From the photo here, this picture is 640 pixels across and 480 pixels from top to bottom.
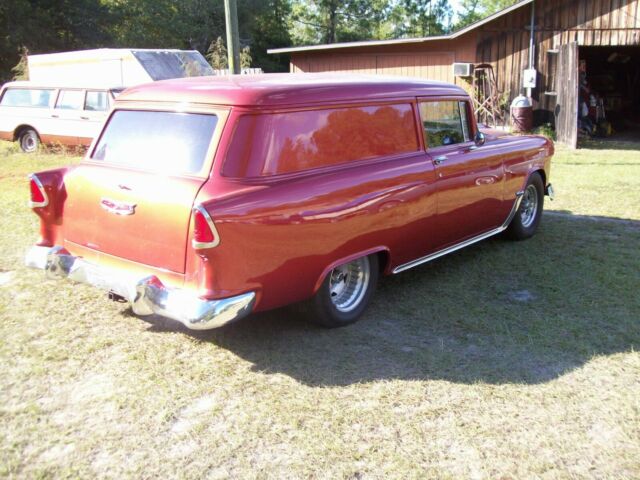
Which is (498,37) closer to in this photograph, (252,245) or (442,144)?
Answer: (442,144)

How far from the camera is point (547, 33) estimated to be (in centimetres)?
1577

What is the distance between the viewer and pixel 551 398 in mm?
3600

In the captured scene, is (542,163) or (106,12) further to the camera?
→ (106,12)

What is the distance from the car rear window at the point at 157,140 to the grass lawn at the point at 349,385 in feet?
3.94

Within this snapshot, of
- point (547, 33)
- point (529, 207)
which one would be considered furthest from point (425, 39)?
point (529, 207)

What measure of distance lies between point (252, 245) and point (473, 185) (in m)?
2.56

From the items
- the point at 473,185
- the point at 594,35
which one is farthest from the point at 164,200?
the point at 594,35

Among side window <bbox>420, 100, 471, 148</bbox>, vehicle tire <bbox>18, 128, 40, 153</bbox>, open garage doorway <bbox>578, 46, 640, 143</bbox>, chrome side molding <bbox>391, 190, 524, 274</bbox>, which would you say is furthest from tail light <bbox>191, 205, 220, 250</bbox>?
Answer: open garage doorway <bbox>578, 46, 640, 143</bbox>

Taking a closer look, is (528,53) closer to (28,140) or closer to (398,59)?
(398,59)

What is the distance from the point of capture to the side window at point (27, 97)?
14.0m

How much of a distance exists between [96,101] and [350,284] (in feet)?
33.6

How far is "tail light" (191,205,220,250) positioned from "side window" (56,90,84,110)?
10994mm

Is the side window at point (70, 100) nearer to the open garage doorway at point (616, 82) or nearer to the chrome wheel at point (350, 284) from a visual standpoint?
the chrome wheel at point (350, 284)

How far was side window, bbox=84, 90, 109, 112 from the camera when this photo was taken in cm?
1302
